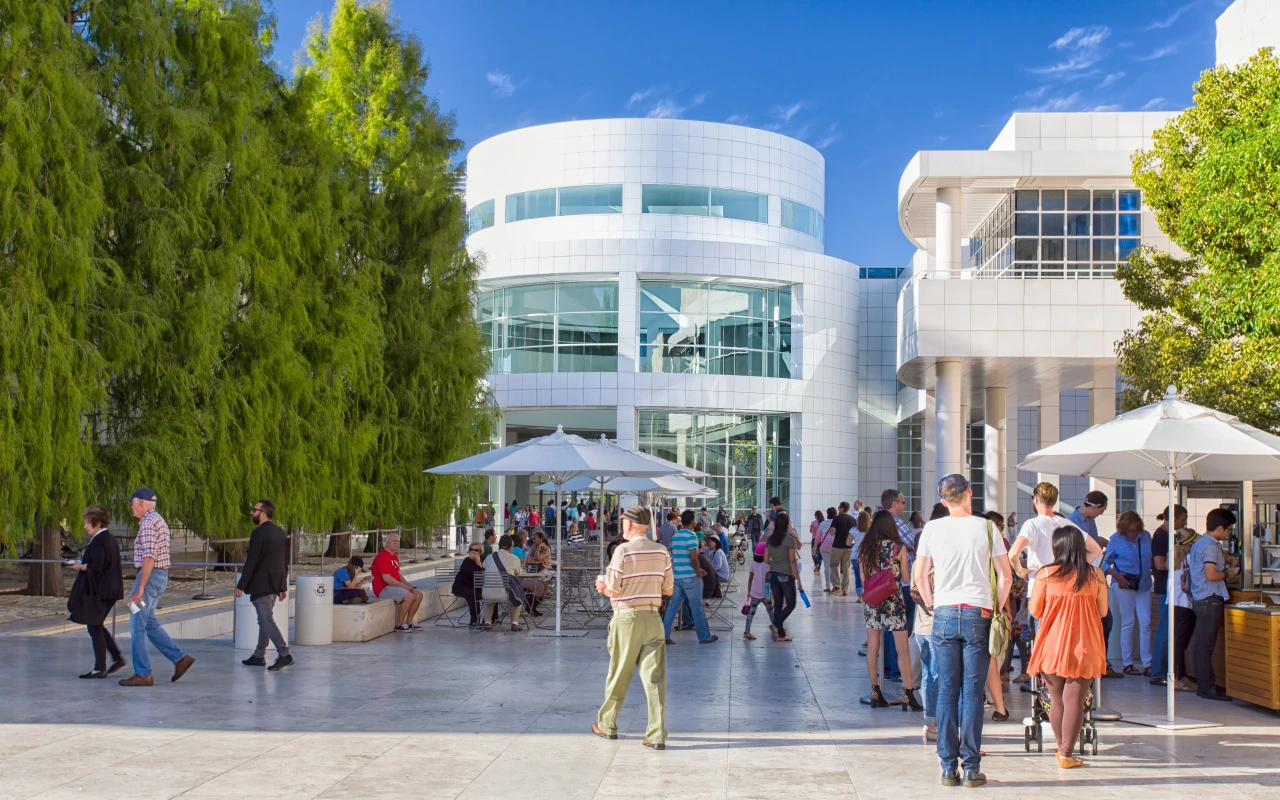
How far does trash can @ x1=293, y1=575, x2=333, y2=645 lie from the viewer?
13.9 metres

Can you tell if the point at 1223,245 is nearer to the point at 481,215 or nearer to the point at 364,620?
the point at 364,620

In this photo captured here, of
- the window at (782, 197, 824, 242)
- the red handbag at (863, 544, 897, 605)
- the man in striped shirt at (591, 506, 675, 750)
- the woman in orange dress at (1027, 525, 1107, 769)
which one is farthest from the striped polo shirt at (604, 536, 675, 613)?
the window at (782, 197, 824, 242)

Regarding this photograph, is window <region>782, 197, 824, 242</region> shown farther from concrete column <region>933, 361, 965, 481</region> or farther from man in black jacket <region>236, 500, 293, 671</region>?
man in black jacket <region>236, 500, 293, 671</region>

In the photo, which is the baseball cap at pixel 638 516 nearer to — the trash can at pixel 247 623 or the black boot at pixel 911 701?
the black boot at pixel 911 701

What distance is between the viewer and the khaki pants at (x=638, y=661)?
8.18 meters

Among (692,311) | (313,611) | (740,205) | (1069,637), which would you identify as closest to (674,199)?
(740,205)

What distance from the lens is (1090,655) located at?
767 centimetres

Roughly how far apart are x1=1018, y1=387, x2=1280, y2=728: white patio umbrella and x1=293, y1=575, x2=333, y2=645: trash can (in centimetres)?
798

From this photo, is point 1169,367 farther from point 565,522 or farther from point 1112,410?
point 565,522

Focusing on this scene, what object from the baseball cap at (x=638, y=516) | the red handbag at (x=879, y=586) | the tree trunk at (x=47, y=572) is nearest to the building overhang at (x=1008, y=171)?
the tree trunk at (x=47, y=572)

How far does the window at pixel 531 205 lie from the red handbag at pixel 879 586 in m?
40.4

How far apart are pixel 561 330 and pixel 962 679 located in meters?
40.7

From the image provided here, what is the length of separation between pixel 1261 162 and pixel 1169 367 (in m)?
5.38

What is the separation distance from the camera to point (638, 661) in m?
8.43
